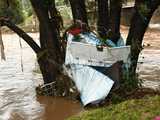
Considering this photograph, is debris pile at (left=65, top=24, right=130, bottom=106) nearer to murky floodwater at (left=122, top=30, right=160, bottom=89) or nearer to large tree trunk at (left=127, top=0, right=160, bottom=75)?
large tree trunk at (left=127, top=0, right=160, bottom=75)

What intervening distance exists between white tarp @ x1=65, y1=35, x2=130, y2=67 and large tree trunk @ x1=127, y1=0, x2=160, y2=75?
0.40 metres

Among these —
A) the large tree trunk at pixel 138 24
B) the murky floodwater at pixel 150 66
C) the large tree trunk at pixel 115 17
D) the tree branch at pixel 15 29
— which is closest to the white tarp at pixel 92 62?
the large tree trunk at pixel 138 24

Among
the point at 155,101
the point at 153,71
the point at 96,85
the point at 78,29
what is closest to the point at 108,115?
the point at 155,101

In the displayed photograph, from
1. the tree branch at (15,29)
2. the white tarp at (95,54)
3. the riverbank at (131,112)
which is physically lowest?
the riverbank at (131,112)

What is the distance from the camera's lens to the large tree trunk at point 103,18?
32.9 ft

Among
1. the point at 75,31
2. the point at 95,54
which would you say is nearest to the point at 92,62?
the point at 95,54

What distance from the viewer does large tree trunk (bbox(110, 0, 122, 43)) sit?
977 centimetres

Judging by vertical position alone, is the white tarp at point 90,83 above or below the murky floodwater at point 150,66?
above

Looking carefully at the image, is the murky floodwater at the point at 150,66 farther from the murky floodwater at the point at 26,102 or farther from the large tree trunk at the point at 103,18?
the murky floodwater at the point at 26,102

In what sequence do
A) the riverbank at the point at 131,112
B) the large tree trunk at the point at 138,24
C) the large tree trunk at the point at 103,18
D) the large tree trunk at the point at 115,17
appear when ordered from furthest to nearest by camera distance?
the large tree trunk at the point at 103,18
the large tree trunk at the point at 115,17
the large tree trunk at the point at 138,24
the riverbank at the point at 131,112

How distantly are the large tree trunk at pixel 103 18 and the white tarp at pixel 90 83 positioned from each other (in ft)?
3.43

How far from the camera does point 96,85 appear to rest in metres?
9.09

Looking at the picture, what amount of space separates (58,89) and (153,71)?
5161 millimetres

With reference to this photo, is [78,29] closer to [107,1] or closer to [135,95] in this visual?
[107,1]
